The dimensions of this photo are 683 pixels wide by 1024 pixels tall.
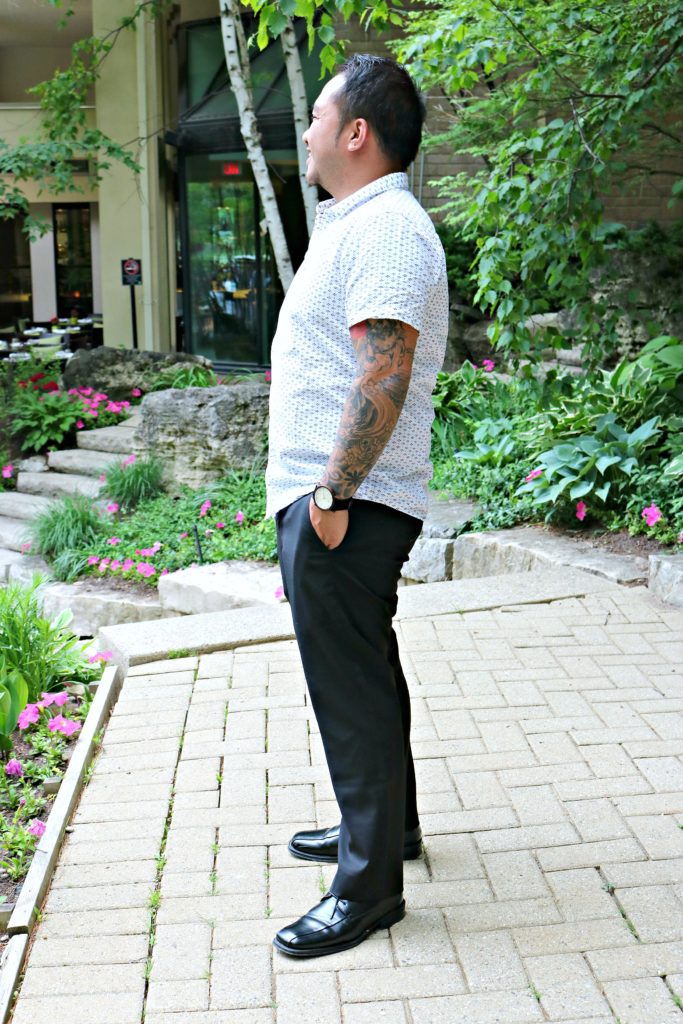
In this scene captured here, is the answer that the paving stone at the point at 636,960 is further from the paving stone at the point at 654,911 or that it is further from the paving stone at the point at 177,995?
the paving stone at the point at 177,995

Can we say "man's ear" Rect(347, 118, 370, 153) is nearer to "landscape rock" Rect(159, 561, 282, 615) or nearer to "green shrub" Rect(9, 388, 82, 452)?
"landscape rock" Rect(159, 561, 282, 615)

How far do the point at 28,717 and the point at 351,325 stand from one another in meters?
2.31

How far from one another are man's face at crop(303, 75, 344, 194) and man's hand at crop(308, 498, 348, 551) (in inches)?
27.5

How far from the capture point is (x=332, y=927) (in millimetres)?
2480

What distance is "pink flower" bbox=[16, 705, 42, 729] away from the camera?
12.8ft

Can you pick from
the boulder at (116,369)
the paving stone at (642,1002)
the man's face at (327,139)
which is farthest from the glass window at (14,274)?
the paving stone at (642,1002)

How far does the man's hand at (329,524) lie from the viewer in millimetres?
2295

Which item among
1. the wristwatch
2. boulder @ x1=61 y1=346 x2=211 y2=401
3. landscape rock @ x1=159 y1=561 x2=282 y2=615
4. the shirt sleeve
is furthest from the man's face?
boulder @ x1=61 y1=346 x2=211 y2=401

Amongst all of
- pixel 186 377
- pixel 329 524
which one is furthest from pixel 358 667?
pixel 186 377

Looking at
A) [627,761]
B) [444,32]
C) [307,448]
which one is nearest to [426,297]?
[307,448]

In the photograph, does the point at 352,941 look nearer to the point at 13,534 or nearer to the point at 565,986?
the point at 565,986

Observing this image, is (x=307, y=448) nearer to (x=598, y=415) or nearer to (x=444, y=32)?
(x=444, y=32)

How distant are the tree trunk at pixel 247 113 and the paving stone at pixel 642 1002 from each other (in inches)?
304

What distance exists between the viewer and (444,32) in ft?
17.2
